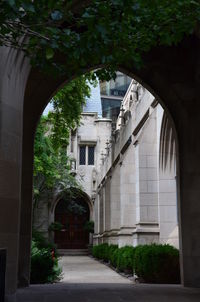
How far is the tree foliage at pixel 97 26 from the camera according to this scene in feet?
14.2

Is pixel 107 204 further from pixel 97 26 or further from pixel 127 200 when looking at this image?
pixel 97 26

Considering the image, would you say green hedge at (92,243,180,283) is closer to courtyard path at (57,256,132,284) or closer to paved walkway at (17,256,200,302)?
courtyard path at (57,256,132,284)

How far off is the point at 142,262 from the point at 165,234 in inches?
78.9

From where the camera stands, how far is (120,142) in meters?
22.9

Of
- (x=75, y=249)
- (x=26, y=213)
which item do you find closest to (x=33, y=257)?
(x=26, y=213)

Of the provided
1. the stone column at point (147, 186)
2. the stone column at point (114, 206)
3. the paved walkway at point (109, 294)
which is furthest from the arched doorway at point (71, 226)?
the paved walkway at point (109, 294)

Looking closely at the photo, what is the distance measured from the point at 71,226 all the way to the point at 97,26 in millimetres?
35088

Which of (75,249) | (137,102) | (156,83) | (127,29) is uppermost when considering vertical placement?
(137,102)

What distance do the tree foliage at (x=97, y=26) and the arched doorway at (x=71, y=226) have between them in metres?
32.5

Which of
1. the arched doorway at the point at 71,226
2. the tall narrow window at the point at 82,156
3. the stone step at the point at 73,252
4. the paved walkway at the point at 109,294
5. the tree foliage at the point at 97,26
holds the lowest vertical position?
the stone step at the point at 73,252

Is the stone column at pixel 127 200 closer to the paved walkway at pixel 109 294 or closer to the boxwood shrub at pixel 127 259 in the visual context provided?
the boxwood shrub at pixel 127 259

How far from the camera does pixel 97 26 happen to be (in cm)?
430

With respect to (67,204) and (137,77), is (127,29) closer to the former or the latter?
(137,77)

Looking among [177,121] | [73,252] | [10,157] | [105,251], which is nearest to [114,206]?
[105,251]
